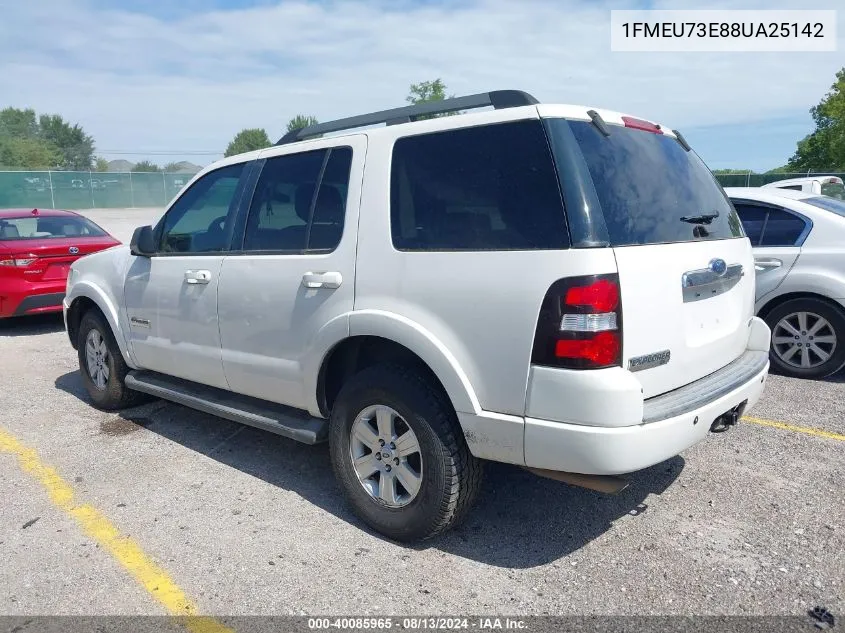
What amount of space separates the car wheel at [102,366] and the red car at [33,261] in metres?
2.97

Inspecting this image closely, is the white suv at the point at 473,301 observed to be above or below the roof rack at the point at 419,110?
below

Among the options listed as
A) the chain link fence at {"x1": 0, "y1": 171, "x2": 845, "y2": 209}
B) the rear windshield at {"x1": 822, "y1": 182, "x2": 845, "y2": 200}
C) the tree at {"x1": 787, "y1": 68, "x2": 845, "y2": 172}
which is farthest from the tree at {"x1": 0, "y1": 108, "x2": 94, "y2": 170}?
→ the rear windshield at {"x1": 822, "y1": 182, "x2": 845, "y2": 200}

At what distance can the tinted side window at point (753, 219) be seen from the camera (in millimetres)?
5902

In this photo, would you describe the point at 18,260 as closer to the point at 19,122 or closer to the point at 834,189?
the point at 834,189

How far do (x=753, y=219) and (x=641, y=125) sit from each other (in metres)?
3.41

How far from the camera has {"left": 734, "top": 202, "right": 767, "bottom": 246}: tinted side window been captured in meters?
5.90

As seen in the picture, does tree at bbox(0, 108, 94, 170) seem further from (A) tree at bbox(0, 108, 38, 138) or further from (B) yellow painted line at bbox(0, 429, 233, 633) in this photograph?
(B) yellow painted line at bbox(0, 429, 233, 633)

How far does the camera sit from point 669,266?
275 centimetres

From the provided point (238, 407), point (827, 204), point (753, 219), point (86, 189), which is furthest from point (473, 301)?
point (86, 189)

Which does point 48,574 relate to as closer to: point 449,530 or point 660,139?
point 449,530

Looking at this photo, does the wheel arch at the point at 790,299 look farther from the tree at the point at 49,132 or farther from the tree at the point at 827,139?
the tree at the point at 49,132

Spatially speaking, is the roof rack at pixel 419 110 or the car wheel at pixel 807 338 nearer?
the roof rack at pixel 419 110

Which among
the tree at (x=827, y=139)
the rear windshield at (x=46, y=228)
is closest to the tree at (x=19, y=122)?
the tree at (x=827, y=139)

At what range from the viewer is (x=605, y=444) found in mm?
2510
